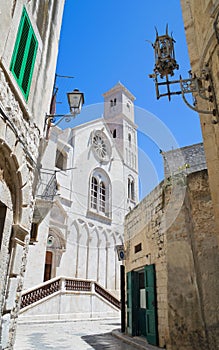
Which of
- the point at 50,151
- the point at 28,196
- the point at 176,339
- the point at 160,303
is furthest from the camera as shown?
the point at 50,151

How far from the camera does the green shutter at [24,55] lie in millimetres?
4133

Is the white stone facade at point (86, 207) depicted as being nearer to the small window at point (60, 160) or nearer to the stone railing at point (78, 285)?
the small window at point (60, 160)

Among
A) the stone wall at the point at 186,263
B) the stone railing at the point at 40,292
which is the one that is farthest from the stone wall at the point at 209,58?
the stone railing at the point at 40,292

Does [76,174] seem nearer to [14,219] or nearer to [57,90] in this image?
[57,90]

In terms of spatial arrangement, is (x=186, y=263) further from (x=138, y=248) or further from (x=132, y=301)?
(x=132, y=301)

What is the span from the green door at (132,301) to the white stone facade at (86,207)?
19.8 ft

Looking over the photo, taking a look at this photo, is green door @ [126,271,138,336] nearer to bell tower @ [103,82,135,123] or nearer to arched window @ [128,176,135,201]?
arched window @ [128,176,135,201]

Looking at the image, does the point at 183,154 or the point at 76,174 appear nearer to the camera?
the point at 183,154

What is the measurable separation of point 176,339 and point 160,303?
0.92 meters

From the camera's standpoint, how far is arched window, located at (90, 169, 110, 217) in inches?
802

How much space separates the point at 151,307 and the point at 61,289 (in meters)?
6.59

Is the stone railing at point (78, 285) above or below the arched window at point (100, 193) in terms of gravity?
below

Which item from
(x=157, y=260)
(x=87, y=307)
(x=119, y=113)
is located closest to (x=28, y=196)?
Result: (x=157, y=260)

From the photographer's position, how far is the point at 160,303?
637cm
